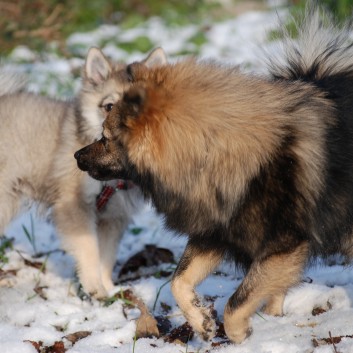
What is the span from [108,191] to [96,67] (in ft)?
2.82

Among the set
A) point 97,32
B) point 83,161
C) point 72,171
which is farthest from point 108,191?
point 97,32

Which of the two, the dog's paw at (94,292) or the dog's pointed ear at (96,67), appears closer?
the dog's paw at (94,292)

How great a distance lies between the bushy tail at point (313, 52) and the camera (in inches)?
130

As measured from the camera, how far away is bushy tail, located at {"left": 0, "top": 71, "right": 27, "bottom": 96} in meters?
4.43

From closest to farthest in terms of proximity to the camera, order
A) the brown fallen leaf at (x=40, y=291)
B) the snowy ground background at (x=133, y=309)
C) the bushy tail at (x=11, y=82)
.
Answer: the snowy ground background at (x=133, y=309) < the brown fallen leaf at (x=40, y=291) < the bushy tail at (x=11, y=82)

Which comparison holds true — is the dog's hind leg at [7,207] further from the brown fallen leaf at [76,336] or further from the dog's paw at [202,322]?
the dog's paw at [202,322]

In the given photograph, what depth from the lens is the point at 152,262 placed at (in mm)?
4242

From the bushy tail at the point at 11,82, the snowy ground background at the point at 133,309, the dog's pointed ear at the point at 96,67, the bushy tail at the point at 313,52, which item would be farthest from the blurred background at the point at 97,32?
the bushy tail at the point at 313,52

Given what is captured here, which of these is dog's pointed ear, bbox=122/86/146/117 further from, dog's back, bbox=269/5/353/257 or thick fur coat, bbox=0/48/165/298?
thick fur coat, bbox=0/48/165/298

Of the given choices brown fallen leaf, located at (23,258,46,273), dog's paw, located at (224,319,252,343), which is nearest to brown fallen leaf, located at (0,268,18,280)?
brown fallen leaf, located at (23,258,46,273)

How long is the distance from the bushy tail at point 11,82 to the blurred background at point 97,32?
2.23m

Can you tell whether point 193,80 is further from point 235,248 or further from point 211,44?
point 211,44

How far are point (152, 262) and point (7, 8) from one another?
4918mm

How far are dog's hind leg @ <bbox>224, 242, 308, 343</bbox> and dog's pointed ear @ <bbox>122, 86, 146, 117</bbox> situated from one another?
0.83 meters
